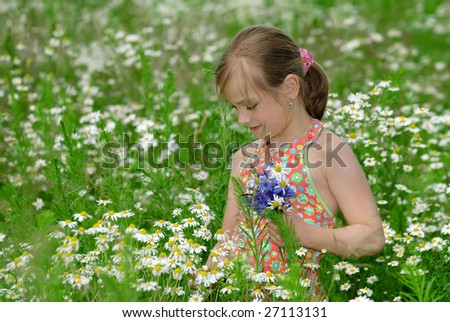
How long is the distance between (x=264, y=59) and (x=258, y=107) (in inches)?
8.5

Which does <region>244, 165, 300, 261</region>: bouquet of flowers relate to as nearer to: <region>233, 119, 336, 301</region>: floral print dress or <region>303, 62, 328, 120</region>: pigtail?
<region>233, 119, 336, 301</region>: floral print dress

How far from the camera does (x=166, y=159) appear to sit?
3.82 metres

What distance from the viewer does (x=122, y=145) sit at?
4059 millimetres

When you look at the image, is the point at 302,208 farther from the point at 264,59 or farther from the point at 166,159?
the point at 166,159

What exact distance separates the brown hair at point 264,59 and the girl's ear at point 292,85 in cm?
3

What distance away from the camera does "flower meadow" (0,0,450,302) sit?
8.16 feet

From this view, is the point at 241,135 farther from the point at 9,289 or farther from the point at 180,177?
the point at 9,289

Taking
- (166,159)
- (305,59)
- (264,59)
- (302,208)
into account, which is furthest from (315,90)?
(166,159)

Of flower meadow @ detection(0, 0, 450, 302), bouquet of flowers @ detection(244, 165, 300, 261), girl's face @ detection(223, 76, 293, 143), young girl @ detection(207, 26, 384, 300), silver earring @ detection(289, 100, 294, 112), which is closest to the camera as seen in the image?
bouquet of flowers @ detection(244, 165, 300, 261)

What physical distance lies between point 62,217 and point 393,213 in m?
1.78

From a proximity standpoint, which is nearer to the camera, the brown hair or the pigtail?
the brown hair

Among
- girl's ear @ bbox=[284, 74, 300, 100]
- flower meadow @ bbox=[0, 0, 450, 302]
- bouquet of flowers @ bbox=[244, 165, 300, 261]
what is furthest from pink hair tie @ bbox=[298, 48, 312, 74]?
bouquet of flowers @ bbox=[244, 165, 300, 261]

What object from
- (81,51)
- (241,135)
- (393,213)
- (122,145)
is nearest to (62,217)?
(122,145)

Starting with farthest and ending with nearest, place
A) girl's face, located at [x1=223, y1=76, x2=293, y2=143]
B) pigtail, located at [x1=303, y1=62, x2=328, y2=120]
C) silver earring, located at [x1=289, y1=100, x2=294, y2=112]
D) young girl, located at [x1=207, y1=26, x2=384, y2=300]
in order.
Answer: pigtail, located at [x1=303, y1=62, x2=328, y2=120] → silver earring, located at [x1=289, y1=100, x2=294, y2=112] → girl's face, located at [x1=223, y1=76, x2=293, y2=143] → young girl, located at [x1=207, y1=26, x2=384, y2=300]
